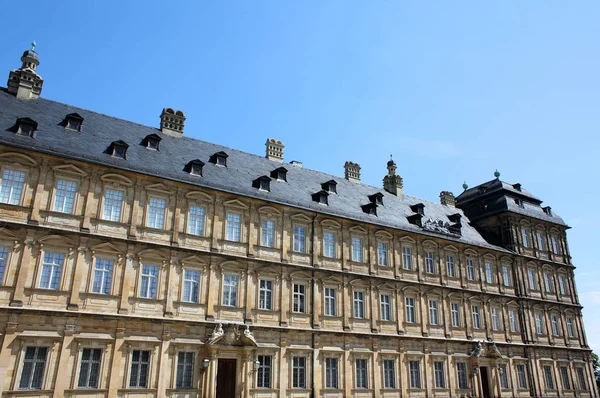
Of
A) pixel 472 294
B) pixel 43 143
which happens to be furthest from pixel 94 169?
pixel 472 294

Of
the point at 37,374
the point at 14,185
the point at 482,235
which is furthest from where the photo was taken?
the point at 482,235

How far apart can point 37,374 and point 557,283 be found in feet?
125

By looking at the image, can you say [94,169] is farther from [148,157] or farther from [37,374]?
[37,374]

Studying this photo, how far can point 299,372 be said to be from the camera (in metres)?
27.7

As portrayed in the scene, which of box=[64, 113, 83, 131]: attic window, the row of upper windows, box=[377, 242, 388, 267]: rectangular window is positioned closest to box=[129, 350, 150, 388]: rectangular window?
the row of upper windows

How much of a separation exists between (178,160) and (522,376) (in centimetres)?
2820

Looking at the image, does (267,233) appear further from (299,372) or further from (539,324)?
(539,324)

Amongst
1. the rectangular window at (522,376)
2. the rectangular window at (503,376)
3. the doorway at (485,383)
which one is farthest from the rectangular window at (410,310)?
the rectangular window at (522,376)

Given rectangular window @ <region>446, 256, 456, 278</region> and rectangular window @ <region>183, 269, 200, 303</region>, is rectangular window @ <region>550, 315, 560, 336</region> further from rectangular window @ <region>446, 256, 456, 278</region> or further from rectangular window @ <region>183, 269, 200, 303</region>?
rectangular window @ <region>183, 269, 200, 303</region>

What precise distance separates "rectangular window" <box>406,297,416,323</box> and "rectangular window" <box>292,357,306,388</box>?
8.31 m

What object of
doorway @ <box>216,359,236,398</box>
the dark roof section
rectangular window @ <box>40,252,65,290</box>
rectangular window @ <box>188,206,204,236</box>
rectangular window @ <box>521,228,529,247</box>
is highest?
the dark roof section

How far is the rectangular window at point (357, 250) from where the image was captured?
104 feet

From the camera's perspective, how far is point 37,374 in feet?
70.0

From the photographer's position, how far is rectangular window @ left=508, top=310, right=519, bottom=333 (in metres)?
38.0
